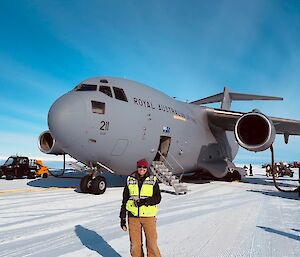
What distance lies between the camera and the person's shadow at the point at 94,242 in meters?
4.03

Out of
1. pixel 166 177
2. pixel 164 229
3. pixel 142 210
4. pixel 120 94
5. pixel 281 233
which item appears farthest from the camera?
pixel 166 177

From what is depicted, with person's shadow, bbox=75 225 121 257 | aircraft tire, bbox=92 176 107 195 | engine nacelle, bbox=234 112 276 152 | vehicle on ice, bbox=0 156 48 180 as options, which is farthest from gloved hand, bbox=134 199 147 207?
vehicle on ice, bbox=0 156 48 180

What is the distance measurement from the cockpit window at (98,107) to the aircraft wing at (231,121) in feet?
25.7

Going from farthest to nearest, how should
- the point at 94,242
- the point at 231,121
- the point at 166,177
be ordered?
the point at 231,121
the point at 166,177
the point at 94,242

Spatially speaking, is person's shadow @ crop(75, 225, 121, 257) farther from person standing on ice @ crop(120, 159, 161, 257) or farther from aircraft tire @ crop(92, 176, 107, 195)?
aircraft tire @ crop(92, 176, 107, 195)

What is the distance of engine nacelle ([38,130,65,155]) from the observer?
49.4ft

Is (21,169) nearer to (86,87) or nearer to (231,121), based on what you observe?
(86,87)

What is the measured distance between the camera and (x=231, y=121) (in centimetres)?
1579

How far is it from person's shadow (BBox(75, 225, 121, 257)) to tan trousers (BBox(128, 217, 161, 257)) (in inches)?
28.3

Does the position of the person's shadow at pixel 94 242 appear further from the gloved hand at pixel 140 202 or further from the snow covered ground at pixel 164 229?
the gloved hand at pixel 140 202

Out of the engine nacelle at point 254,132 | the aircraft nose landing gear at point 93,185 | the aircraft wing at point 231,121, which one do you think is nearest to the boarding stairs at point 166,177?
the aircraft nose landing gear at point 93,185

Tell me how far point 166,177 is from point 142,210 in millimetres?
7923

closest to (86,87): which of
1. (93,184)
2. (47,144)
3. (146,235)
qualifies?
(93,184)

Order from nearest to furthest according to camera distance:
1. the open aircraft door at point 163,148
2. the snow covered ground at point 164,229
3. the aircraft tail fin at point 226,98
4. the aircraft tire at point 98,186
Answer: the snow covered ground at point 164,229, the aircraft tire at point 98,186, the open aircraft door at point 163,148, the aircraft tail fin at point 226,98
